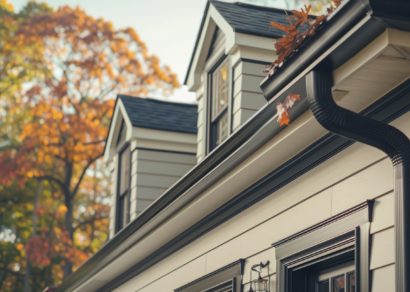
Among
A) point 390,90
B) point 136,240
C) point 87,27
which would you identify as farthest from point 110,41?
point 390,90

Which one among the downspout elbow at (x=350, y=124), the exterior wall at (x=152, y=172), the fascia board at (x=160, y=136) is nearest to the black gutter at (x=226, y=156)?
the downspout elbow at (x=350, y=124)

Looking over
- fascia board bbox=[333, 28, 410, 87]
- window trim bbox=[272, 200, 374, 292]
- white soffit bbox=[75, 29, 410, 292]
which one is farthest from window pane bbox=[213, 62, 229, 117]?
fascia board bbox=[333, 28, 410, 87]

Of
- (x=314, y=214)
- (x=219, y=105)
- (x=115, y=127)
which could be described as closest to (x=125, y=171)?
(x=115, y=127)

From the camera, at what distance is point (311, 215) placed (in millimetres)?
4855

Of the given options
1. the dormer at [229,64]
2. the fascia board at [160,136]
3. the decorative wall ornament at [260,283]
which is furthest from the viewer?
the fascia board at [160,136]

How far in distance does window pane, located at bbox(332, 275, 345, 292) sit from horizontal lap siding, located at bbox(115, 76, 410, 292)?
45 centimetres

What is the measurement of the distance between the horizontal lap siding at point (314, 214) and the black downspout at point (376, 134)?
0.97 ft

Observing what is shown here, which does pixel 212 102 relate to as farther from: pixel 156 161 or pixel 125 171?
pixel 125 171

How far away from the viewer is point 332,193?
4.62 m

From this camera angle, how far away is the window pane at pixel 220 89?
771 cm

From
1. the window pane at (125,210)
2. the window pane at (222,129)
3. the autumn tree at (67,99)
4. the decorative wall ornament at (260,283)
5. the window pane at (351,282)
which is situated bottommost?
the window pane at (351,282)

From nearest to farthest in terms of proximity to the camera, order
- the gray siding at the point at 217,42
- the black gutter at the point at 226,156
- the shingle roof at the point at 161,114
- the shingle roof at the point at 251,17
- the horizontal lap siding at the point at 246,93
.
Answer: the black gutter at the point at 226,156 < the horizontal lap siding at the point at 246,93 < the shingle roof at the point at 251,17 < the gray siding at the point at 217,42 < the shingle roof at the point at 161,114

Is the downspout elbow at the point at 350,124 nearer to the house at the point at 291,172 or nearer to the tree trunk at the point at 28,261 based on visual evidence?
the house at the point at 291,172

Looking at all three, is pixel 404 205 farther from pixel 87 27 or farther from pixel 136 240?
pixel 87 27
